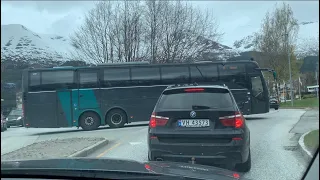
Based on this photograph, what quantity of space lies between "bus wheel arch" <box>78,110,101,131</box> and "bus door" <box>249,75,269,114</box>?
22.7 ft

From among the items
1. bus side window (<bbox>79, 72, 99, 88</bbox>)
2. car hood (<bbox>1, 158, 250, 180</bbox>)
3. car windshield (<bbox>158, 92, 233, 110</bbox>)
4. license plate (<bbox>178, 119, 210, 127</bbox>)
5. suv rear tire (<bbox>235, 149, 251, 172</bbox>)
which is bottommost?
suv rear tire (<bbox>235, 149, 251, 172</bbox>)

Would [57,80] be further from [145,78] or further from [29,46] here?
[29,46]

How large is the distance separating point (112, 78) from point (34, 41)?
37.4 feet

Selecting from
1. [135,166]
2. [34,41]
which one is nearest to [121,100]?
[34,41]

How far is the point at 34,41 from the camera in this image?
6.85m

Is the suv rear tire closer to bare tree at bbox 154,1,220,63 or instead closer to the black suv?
the black suv

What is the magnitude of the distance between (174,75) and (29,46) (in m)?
11.9

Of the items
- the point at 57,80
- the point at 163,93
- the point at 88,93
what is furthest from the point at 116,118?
the point at 163,93

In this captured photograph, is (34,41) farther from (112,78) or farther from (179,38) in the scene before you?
(112,78)

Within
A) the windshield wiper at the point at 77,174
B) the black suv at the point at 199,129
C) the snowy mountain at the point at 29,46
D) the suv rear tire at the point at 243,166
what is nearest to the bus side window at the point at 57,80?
the snowy mountain at the point at 29,46

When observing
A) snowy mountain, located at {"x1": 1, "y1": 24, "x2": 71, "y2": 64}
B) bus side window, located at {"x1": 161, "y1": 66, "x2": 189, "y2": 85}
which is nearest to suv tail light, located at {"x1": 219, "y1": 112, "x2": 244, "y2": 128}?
snowy mountain, located at {"x1": 1, "y1": 24, "x2": 71, "y2": 64}

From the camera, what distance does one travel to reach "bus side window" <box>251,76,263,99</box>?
722 inches

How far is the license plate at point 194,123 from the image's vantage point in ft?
22.3

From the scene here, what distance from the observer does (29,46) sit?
6.80 metres
